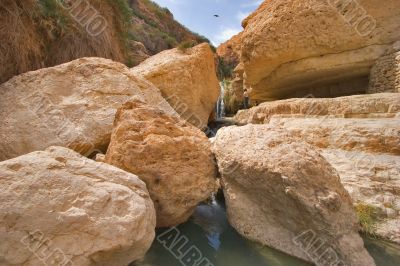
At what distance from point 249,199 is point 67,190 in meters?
1.79

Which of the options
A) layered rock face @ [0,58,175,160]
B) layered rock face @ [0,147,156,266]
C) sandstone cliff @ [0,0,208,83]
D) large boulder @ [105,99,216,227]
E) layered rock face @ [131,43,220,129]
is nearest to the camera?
layered rock face @ [0,147,156,266]

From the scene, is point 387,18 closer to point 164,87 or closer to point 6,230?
point 164,87

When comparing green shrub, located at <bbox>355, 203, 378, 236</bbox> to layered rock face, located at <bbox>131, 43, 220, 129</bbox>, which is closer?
green shrub, located at <bbox>355, 203, 378, 236</bbox>

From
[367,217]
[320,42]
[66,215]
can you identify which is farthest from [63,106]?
[320,42]

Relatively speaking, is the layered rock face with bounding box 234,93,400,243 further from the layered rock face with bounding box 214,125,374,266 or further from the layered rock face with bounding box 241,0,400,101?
the layered rock face with bounding box 241,0,400,101

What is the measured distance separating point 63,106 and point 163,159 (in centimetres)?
168

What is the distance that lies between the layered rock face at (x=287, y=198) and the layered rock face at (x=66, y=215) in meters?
1.10

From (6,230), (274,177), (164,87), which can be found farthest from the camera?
(164,87)

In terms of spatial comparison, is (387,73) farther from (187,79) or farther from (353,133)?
(187,79)

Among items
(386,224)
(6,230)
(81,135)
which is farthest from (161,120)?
(386,224)

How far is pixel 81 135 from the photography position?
12.0ft

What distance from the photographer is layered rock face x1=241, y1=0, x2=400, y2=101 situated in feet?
20.1

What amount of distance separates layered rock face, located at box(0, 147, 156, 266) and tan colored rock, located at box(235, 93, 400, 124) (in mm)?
3655

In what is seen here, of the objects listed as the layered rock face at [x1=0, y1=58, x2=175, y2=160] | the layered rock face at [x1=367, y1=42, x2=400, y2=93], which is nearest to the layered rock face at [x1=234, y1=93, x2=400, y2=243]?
the layered rock face at [x1=367, y1=42, x2=400, y2=93]
